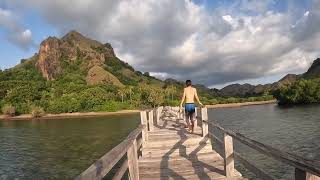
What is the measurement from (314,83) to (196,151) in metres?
126

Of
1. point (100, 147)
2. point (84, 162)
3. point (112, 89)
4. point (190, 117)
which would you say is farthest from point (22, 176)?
point (112, 89)

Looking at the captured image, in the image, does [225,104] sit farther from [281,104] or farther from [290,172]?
[290,172]

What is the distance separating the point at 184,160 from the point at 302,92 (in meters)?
126

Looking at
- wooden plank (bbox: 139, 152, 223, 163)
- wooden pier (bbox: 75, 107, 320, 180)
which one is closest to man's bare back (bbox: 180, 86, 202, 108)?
wooden pier (bbox: 75, 107, 320, 180)

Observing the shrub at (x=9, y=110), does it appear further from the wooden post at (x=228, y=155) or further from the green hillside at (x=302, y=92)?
the wooden post at (x=228, y=155)

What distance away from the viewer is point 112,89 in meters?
161

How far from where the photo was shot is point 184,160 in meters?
11.3

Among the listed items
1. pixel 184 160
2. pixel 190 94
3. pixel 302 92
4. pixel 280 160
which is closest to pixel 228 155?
pixel 184 160

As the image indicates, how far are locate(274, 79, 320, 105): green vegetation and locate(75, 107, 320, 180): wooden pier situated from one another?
120763 mm

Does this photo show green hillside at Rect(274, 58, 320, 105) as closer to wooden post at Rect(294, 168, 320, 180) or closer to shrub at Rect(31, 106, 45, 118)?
shrub at Rect(31, 106, 45, 118)

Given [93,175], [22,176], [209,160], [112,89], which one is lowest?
[22,176]

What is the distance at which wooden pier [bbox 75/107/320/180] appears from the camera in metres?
4.16

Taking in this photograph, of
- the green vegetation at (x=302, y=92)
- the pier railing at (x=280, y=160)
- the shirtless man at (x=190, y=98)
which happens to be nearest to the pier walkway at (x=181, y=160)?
the pier railing at (x=280, y=160)

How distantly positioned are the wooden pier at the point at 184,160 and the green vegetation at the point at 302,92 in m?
121
